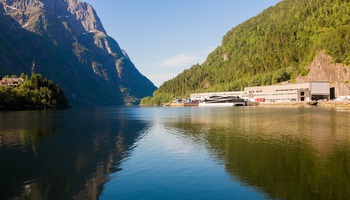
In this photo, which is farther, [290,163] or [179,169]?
[290,163]

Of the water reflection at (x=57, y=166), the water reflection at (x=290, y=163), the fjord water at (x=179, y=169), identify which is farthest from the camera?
the water reflection at (x=57, y=166)

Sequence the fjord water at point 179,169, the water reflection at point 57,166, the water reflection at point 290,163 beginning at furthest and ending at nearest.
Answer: the water reflection at point 57,166
the water reflection at point 290,163
the fjord water at point 179,169

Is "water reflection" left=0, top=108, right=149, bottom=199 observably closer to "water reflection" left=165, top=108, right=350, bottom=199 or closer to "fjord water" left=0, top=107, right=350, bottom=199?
"fjord water" left=0, top=107, right=350, bottom=199

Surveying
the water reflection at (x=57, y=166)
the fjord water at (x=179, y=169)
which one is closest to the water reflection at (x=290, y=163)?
the fjord water at (x=179, y=169)

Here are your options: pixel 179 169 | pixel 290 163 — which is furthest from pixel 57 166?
pixel 290 163

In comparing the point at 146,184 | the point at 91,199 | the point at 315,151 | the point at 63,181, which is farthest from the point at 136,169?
the point at 315,151

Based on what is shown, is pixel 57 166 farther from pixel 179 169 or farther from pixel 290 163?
pixel 290 163

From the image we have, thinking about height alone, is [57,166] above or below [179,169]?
above

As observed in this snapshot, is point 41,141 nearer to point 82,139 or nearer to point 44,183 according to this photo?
point 82,139

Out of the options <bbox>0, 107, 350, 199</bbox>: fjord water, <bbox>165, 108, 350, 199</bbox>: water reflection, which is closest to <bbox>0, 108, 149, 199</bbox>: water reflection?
<bbox>0, 107, 350, 199</bbox>: fjord water

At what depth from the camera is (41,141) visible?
5353 centimetres

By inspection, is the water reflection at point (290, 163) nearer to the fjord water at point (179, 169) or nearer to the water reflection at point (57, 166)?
the fjord water at point (179, 169)

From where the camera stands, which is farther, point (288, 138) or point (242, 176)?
point (288, 138)

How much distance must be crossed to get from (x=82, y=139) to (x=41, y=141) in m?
7.06
